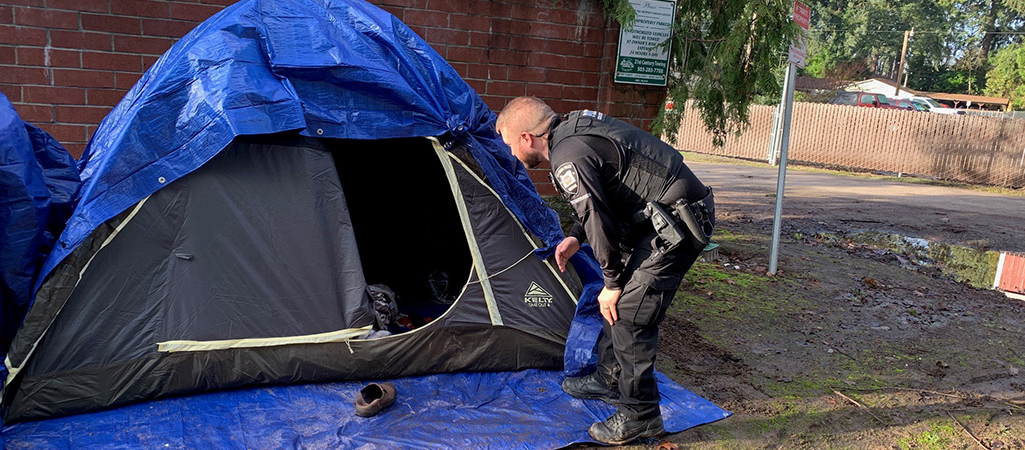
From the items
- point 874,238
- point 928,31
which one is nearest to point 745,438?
point 874,238

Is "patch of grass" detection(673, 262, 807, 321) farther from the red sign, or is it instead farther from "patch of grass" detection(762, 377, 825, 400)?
the red sign

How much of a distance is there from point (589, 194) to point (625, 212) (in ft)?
1.03

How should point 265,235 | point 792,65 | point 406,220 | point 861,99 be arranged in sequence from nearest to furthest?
point 265,235
point 406,220
point 792,65
point 861,99

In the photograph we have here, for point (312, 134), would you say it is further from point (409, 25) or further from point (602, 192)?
point (409, 25)

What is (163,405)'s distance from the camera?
3.32 metres

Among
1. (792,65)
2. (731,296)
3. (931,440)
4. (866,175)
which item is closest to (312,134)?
(931,440)

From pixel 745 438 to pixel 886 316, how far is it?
2.84 m

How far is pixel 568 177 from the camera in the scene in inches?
118

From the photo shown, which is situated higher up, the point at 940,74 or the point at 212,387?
the point at 940,74

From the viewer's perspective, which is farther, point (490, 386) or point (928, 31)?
point (928, 31)

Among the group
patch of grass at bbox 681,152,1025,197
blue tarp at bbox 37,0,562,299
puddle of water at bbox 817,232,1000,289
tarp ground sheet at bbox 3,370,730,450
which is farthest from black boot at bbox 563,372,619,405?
patch of grass at bbox 681,152,1025,197

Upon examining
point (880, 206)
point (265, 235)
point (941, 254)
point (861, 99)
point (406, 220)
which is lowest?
point (941, 254)

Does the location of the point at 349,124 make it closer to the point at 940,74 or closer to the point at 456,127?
the point at 456,127

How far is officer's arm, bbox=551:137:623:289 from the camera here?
298 centimetres
